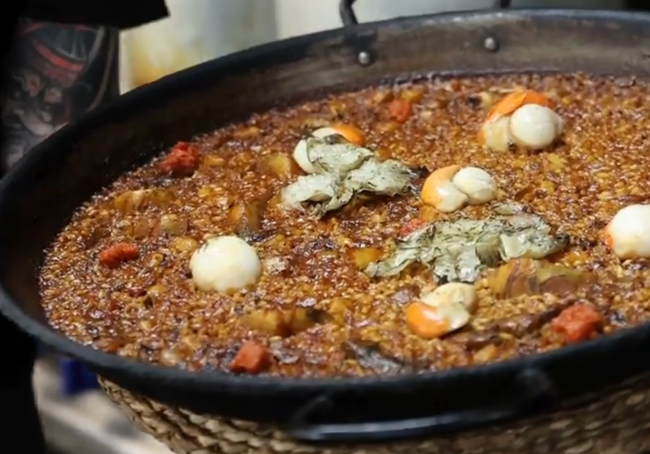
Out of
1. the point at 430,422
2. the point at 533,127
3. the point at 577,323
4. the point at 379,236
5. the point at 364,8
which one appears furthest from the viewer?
the point at 364,8

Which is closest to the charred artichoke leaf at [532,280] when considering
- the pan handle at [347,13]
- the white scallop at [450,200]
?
the white scallop at [450,200]

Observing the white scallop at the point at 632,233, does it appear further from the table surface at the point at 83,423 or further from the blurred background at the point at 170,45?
the table surface at the point at 83,423

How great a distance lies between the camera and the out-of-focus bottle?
1509mm

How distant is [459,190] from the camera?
1.05 metres

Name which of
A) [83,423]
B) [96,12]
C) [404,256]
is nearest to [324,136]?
[404,256]

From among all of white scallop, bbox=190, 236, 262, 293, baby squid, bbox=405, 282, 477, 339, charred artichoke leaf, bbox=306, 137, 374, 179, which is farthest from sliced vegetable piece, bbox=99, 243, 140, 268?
baby squid, bbox=405, 282, 477, 339

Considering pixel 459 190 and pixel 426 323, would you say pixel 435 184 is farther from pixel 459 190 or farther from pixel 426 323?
pixel 426 323

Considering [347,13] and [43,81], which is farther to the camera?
[43,81]

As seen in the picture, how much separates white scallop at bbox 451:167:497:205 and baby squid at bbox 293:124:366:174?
175 millimetres

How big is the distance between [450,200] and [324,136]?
0.21m

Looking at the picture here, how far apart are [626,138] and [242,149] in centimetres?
46

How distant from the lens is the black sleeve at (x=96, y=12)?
4.83ft

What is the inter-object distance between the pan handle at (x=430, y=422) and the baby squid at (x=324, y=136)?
0.48 m

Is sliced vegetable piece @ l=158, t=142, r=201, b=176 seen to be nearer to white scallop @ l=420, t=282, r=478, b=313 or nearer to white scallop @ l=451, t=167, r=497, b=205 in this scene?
white scallop @ l=451, t=167, r=497, b=205
